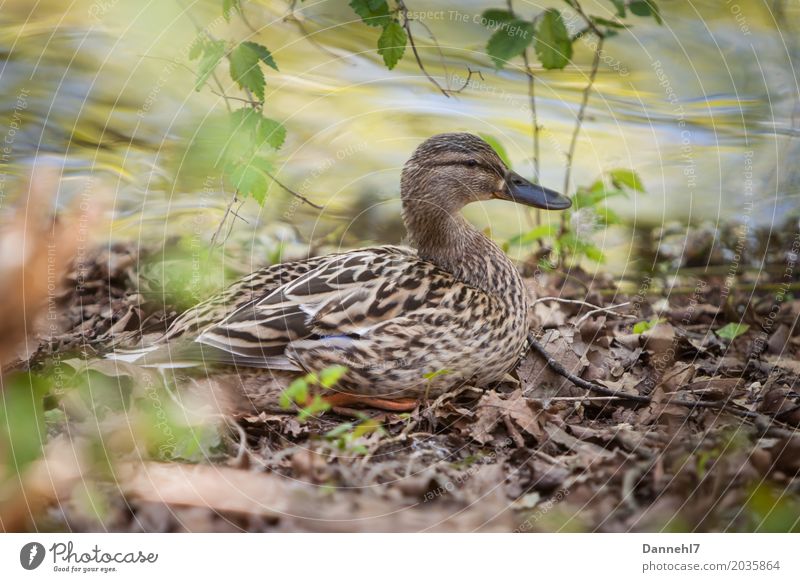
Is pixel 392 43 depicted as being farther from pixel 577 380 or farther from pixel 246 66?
pixel 577 380

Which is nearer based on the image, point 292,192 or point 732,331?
point 292,192

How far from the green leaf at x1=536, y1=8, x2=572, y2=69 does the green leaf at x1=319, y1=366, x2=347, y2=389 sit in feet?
4.87

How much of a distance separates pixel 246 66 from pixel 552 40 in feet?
3.97

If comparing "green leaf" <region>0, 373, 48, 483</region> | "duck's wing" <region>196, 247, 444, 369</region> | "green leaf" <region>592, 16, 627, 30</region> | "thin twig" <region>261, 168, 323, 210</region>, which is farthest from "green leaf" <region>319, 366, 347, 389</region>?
"green leaf" <region>592, 16, 627, 30</region>

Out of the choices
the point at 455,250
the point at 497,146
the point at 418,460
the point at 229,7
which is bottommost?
the point at 418,460

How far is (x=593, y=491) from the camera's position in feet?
8.89

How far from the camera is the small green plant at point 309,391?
9.26ft

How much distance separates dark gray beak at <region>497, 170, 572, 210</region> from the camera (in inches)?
126

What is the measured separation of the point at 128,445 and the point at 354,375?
0.85 meters

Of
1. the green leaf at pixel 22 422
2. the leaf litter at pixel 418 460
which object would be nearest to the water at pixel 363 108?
the leaf litter at pixel 418 460

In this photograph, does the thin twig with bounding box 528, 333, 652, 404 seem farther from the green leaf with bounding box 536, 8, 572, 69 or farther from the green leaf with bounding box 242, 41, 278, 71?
the green leaf with bounding box 242, 41, 278, 71

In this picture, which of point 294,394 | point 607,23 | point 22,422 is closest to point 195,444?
point 294,394

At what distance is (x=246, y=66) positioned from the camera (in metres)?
2.91
